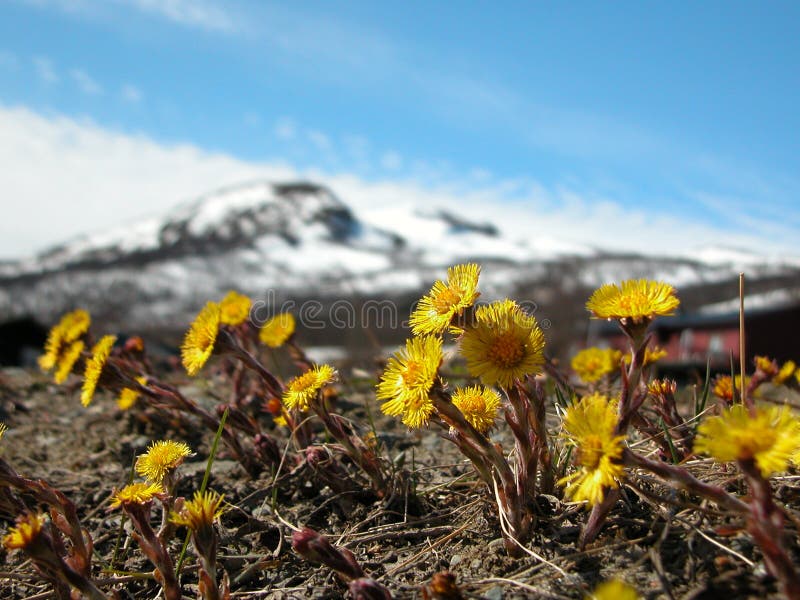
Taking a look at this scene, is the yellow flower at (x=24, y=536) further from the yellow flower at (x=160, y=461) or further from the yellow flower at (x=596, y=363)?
the yellow flower at (x=596, y=363)

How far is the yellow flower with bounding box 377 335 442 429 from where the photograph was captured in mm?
1087

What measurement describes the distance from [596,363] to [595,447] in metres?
1.26

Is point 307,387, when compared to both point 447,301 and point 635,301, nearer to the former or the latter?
point 447,301

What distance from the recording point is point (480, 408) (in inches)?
51.8

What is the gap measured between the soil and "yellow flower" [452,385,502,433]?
18cm

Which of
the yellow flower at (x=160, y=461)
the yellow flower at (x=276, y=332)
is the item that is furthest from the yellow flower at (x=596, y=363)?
the yellow flower at (x=160, y=461)

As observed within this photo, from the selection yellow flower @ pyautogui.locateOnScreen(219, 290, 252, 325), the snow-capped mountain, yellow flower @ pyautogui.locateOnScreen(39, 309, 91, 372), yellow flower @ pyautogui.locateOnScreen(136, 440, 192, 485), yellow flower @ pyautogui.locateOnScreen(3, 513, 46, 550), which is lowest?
yellow flower @ pyautogui.locateOnScreen(3, 513, 46, 550)

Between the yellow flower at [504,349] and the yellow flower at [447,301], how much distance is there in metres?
0.05

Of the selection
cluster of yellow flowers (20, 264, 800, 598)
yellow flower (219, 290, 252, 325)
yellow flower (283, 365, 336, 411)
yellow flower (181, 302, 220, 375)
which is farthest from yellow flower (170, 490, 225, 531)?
yellow flower (219, 290, 252, 325)

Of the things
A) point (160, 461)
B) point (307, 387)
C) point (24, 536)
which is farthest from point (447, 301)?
point (24, 536)

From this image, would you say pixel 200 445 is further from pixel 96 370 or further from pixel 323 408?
pixel 323 408

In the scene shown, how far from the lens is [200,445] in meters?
2.12

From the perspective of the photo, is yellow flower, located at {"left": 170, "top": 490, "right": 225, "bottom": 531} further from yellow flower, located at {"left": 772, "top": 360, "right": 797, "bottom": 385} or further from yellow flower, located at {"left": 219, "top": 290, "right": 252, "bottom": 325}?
A: yellow flower, located at {"left": 772, "top": 360, "right": 797, "bottom": 385}

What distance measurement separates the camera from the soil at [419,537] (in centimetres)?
107
